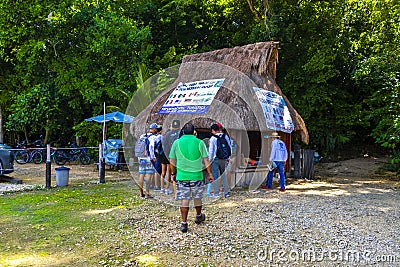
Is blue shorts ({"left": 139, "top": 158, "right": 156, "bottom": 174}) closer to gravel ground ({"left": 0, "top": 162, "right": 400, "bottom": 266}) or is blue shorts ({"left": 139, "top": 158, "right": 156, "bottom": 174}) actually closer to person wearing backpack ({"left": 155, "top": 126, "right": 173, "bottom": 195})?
person wearing backpack ({"left": 155, "top": 126, "right": 173, "bottom": 195})

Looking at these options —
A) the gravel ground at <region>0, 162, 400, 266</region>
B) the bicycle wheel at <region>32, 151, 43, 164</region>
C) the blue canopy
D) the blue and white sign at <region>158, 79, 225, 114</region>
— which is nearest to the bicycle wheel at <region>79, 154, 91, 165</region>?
the bicycle wheel at <region>32, 151, 43, 164</region>

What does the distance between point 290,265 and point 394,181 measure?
29.2 ft

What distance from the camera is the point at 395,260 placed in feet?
14.3

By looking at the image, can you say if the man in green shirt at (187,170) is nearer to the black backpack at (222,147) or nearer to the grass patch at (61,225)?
the grass patch at (61,225)

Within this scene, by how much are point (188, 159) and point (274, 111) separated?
4.90m

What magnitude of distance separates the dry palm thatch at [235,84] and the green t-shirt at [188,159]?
3.94 m

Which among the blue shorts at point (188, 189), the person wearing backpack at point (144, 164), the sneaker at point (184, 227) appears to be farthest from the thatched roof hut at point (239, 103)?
the sneaker at point (184, 227)

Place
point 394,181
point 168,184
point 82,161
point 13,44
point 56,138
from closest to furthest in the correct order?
point 168,184, point 394,181, point 82,161, point 13,44, point 56,138

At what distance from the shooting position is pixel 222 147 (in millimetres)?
7715

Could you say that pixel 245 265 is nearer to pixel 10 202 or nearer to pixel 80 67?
pixel 10 202

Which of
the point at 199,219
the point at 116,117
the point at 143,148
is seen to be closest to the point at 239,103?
the point at 143,148

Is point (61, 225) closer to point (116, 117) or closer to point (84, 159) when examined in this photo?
point (116, 117)

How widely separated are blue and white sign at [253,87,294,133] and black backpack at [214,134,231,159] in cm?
195

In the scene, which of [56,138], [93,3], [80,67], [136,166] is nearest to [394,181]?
[136,166]
